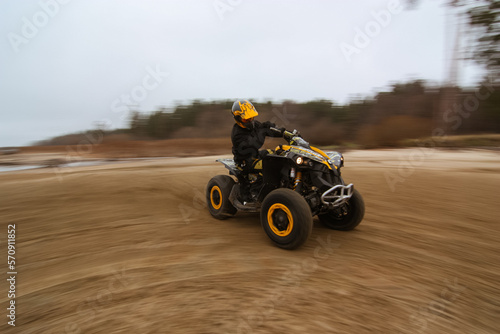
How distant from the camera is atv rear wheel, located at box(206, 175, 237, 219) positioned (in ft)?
18.6

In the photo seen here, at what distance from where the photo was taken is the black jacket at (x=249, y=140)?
5301 mm

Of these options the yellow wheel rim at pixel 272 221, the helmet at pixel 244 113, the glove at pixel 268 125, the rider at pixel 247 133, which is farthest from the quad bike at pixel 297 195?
the helmet at pixel 244 113

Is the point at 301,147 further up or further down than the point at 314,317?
further up

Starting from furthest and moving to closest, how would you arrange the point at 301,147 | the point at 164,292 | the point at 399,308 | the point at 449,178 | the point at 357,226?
1. the point at 449,178
2. the point at 357,226
3. the point at 301,147
4. the point at 164,292
5. the point at 399,308

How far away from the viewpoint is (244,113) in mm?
5172

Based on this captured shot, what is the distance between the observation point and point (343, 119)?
2292 centimetres

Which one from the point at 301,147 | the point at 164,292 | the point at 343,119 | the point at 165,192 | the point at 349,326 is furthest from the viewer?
the point at 343,119

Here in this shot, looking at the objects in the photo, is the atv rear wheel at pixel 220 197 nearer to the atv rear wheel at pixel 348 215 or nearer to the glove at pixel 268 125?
the glove at pixel 268 125

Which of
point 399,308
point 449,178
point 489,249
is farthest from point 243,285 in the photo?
point 449,178

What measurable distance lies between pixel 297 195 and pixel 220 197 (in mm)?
2036

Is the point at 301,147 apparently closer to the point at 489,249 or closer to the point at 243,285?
the point at 243,285

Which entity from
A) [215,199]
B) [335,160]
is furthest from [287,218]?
[215,199]

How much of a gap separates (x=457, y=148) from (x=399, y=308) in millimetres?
15621

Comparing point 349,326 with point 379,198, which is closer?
point 349,326
